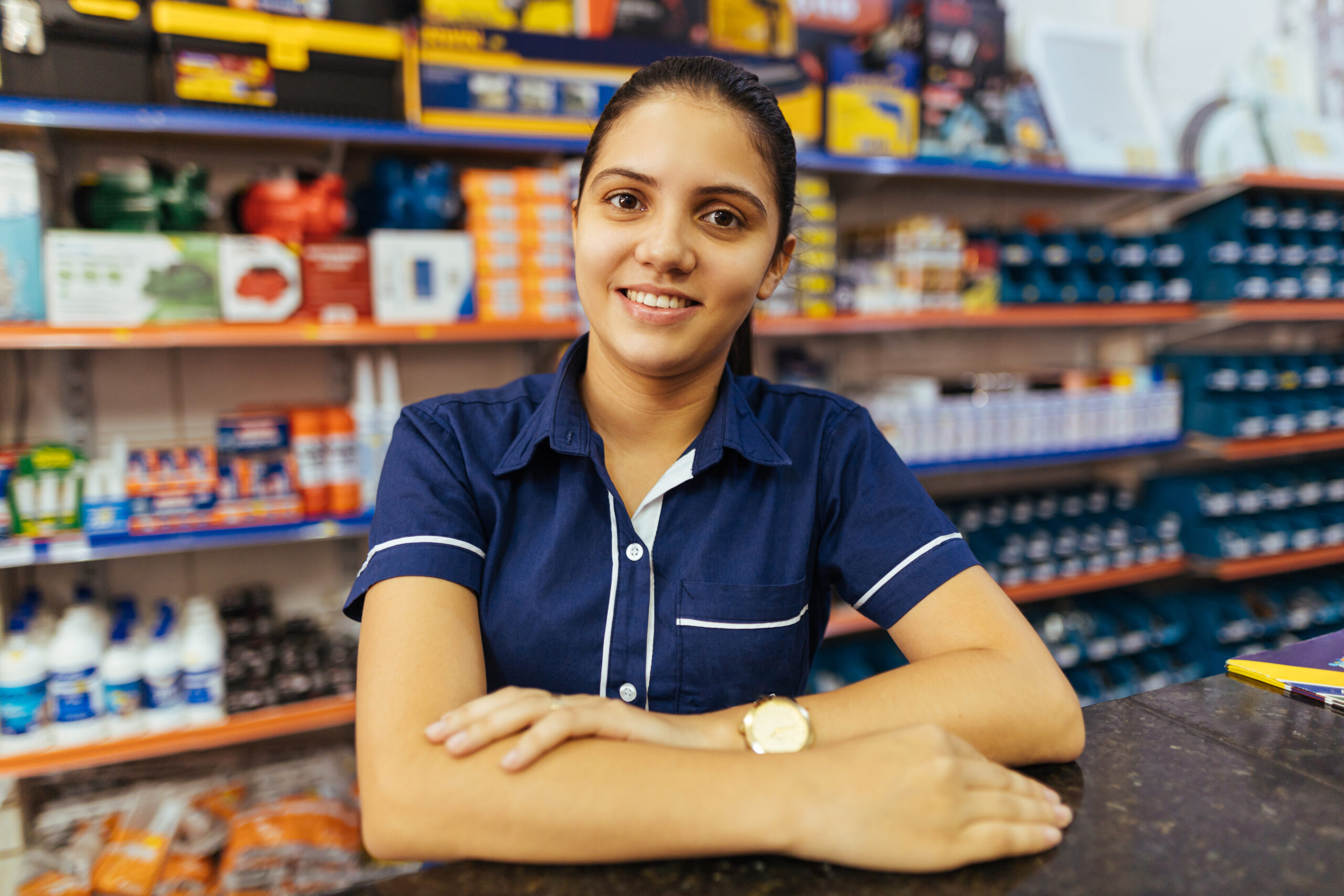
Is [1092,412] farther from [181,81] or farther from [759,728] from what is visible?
[181,81]

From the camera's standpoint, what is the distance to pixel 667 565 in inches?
44.9

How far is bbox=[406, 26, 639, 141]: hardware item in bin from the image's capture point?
2.17 m

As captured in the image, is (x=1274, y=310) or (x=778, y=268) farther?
(x=1274, y=310)

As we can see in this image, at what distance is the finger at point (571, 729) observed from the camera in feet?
2.49

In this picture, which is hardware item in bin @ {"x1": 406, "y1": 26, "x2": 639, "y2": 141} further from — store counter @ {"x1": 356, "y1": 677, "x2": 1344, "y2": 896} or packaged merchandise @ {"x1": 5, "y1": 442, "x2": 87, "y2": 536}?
store counter @ {"x1": 356, "y1": 677, "x2": 1344, "y2": 896}

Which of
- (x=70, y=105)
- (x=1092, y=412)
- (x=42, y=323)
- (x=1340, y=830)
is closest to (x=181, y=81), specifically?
(x=70, y=105)

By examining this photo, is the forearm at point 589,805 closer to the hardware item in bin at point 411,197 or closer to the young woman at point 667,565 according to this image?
the young woman at point 667,565

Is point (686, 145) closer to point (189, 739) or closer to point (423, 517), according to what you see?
point (423, 517)

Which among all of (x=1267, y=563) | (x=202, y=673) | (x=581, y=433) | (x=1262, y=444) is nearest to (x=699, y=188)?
(x=581, y=433)

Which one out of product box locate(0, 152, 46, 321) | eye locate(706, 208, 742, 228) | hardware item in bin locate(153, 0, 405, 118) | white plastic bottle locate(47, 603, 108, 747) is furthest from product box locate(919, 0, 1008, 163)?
white plastic bottle locate(47, 603, 108, 747)

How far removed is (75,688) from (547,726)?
1.78 m

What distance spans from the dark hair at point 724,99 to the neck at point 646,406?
0.24 meters

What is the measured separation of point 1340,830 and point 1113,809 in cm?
19

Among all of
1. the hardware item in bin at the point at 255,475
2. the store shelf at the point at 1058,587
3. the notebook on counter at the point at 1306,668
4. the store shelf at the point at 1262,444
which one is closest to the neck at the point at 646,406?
the notebook on counter at the point at 1306,668
